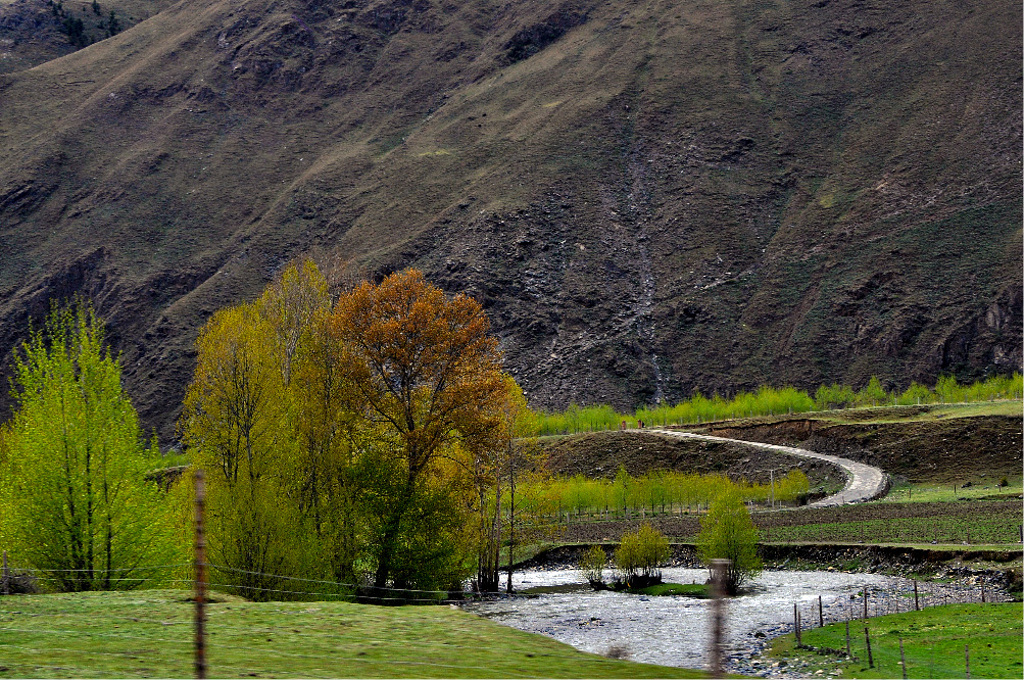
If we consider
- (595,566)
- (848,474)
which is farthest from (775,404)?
(595,566)

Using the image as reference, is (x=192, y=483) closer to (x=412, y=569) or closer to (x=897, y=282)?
(x=412, y=569)

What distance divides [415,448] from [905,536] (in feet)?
112

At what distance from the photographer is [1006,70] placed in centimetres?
17050

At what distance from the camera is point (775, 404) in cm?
12838

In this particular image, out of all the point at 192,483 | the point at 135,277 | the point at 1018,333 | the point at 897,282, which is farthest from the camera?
the point at 135,277

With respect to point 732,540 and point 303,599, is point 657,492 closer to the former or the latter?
point 732,540

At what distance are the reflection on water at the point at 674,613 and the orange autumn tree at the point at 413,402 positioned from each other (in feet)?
16.6

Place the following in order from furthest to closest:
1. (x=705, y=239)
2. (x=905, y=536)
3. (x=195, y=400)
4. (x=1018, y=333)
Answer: (x=705, y=239), (x=1018, y=333), (x=905, y=536), (x=195, y=400)

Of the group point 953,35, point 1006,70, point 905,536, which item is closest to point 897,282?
point 1006,70

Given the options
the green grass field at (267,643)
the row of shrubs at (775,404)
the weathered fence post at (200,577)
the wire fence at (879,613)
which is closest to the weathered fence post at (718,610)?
the weathered fence post at (200,577)

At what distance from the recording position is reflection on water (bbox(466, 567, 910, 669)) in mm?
38406

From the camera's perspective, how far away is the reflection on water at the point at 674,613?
3841 centimetres

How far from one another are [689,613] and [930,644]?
15565mm

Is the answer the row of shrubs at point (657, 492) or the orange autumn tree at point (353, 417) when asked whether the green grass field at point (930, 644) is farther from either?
the row of shrubs at point (657, 492)
